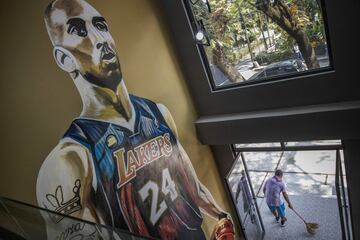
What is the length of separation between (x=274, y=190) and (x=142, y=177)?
2.77 m

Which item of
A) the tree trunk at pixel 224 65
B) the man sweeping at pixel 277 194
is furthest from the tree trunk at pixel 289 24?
the man sweeping at pixel 277 194

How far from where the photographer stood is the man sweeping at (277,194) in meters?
4.48

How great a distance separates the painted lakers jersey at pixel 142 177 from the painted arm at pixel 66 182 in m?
0.07

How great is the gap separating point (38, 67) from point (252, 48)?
85.4 inches

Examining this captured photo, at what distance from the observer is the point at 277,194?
14.7 feet

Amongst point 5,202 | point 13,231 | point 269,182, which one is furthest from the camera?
point 269,182

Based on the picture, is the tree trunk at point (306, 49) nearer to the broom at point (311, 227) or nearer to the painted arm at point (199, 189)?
the painted arm at point (199, 189)

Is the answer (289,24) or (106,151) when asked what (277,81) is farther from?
(106,151)

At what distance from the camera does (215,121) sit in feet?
11.0

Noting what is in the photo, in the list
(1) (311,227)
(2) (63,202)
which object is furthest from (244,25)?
(1) (311,227)

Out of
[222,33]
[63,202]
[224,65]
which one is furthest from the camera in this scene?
[224,65]

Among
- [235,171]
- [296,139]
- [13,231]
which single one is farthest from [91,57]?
[235,171]

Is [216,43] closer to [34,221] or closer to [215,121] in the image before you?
[215,121]

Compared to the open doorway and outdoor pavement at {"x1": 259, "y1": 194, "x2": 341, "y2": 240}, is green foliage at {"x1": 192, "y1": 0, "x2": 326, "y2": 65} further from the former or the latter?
outdoor pavement at {"x1": 259, "y1": 194, "x2": 341, "y2": 240}
